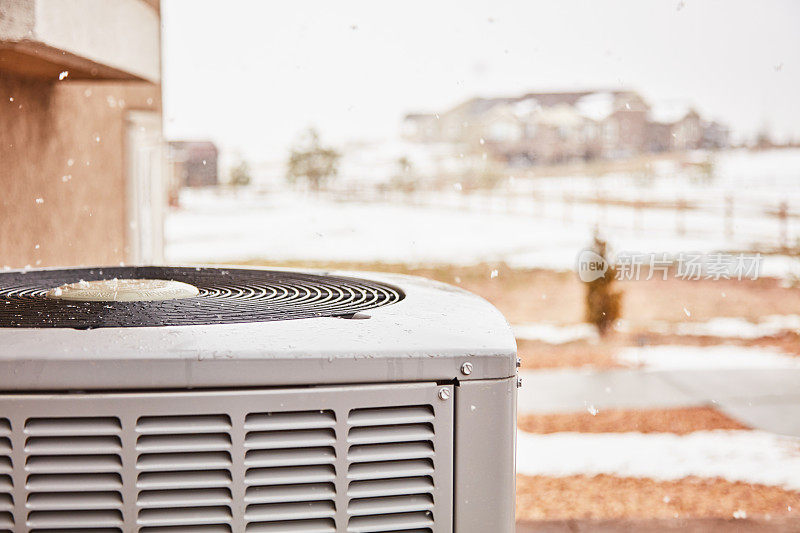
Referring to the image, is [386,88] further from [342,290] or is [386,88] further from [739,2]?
[342,290]

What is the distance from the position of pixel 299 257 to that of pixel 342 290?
12592 mm

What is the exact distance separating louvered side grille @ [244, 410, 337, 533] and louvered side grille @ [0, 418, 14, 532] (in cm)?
21

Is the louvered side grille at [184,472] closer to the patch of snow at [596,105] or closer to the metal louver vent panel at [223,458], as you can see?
the metal louver vent panel at [223,458]

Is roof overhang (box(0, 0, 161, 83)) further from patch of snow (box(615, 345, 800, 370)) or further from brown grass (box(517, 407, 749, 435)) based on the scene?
patch of snow (box(615, 345, 800, 370))

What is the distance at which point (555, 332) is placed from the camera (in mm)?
6543

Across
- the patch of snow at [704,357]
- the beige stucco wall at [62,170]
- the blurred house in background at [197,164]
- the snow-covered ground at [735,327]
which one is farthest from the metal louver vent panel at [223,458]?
the blurred house in background at [197,164]

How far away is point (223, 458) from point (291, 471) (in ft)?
0.21

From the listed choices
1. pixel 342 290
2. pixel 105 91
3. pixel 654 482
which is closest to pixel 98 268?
pixel 342 290

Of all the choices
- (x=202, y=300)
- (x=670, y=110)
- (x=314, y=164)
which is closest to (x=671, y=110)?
(x=670, y=110)

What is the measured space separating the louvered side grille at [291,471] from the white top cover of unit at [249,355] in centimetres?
4

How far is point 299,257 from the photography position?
537 inches

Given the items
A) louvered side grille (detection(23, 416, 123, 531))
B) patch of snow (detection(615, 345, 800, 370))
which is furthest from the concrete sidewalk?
louvered side grille (detection(23, 416, 123, 531))

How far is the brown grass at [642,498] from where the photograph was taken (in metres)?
2.57

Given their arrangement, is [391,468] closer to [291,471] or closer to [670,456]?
[291,471]
